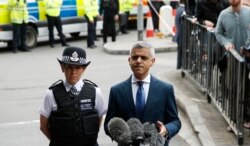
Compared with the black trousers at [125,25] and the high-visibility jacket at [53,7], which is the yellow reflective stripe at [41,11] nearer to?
the high-visibility jacket at [53,7]

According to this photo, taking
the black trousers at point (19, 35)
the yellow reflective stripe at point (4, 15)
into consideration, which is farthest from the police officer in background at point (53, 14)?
the yellow reflective stripe at point (4, 15)

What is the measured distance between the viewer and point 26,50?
58.4ft

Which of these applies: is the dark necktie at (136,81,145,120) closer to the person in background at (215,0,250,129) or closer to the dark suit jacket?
the dark suit jacket

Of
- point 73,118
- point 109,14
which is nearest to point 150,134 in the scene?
point 73,118

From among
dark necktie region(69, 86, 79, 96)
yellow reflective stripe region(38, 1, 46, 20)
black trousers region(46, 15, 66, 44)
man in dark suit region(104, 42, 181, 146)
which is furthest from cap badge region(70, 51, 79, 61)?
yellow reflective stripe region(38, 1, 46, 20)

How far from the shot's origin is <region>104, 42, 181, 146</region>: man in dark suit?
4066 millimetres

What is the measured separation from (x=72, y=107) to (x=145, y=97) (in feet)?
1.68

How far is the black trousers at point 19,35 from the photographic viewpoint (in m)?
17.0

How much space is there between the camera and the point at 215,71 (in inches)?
346

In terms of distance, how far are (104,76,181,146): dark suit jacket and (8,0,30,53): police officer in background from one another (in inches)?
515

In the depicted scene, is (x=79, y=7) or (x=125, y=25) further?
(x=125, y=25)

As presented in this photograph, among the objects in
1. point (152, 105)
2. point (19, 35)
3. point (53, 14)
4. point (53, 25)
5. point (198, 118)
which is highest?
point (152, 105)

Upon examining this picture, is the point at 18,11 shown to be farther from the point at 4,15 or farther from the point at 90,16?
the point at 90,16

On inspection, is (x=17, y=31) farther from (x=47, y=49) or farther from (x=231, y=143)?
(x=231, y=143)
